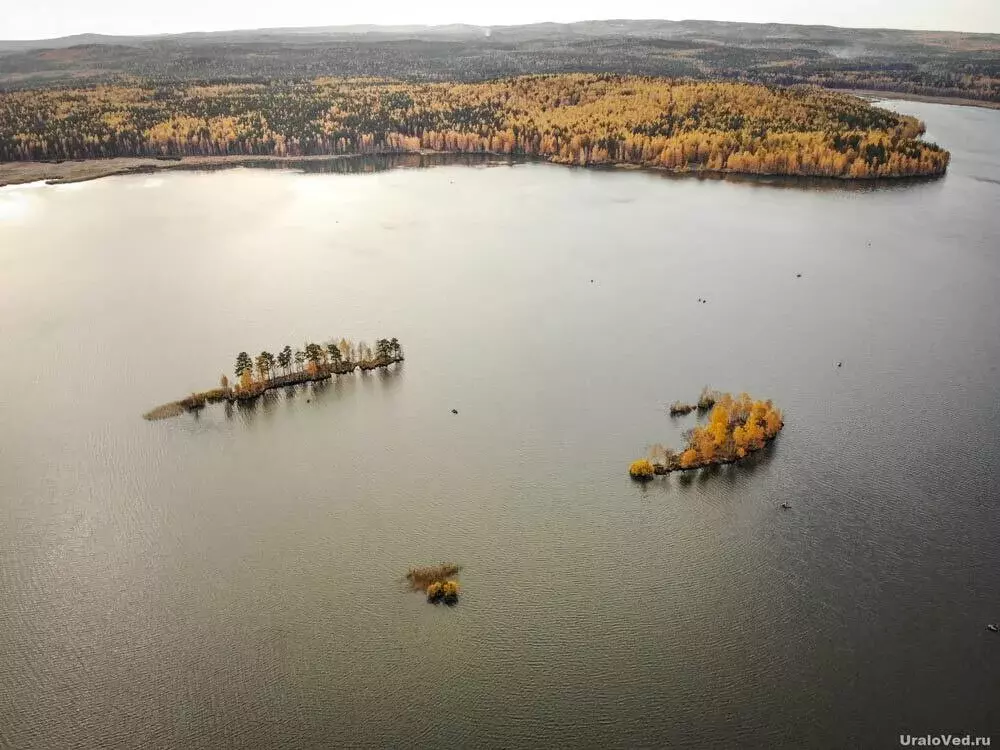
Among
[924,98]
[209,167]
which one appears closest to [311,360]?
[209,167]

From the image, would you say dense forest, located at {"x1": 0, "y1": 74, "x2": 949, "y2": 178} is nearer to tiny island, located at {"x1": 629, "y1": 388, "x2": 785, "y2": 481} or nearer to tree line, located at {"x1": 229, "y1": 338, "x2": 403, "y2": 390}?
tiny island, located at {"x1": 629, "y1": 388, "x2": 785, "y2": 481}

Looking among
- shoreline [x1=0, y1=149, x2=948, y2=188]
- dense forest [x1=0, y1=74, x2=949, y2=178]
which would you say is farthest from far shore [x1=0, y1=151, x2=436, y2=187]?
dense forest [x1=0, y1=74, x2=949, y2=178]

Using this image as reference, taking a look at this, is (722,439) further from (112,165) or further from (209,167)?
(112,165)

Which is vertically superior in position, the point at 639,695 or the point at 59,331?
the point at 59,331

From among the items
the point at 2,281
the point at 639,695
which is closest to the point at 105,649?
the point at 639,695

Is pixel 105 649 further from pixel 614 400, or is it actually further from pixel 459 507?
pixel 614 400
